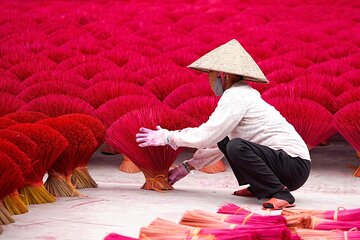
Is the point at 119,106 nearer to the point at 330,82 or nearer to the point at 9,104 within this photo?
the point at 9,104

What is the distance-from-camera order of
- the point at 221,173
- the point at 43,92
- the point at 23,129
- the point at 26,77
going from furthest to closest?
1. the point at 26,77
2. the point at 43,92
3. the point at 221,173
4. the point at 23,129

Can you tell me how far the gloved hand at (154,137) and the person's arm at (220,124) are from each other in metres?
0.11

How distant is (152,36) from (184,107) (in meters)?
1.95

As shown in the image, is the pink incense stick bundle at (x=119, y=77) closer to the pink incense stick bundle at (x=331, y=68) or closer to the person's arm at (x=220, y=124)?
the pink incense stick bundle at (x=331, y=68)

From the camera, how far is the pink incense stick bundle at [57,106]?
4.07 meters

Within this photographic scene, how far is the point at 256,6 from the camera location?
7371mm

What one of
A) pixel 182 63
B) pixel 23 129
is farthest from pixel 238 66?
pixel 182 63

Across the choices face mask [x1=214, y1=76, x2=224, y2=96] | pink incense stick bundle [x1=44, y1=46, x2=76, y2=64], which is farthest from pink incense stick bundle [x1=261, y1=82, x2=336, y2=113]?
pink incense stick bundle [x1=44, y1=46, x2=76, y2=64]

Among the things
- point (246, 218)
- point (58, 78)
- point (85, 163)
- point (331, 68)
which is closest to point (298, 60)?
point (331, 68)

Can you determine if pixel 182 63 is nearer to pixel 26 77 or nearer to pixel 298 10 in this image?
pixel 26 77

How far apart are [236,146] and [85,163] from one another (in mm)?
701

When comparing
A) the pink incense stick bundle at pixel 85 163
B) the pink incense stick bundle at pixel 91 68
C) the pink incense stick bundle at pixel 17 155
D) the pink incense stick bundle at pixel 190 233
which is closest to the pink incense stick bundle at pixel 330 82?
the pink incense stick bundle at pixel 91 68

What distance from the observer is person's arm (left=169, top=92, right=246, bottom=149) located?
3.23 metres

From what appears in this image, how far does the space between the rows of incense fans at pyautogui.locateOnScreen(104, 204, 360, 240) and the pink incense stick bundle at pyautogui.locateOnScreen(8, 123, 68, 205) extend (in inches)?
31.6
